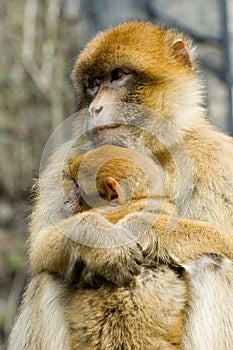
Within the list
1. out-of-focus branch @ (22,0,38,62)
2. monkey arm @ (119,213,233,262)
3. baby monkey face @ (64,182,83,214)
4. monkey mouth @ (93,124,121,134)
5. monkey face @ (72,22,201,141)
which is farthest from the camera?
out-of-focus branch @ (22,0,38,62)

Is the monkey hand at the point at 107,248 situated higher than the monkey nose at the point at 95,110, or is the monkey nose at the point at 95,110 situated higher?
the monkey nose at the point at 95,110

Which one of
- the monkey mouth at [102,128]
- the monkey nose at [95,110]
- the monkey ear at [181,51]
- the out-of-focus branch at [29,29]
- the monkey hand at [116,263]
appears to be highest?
the out-of-focus branch at [29,29]

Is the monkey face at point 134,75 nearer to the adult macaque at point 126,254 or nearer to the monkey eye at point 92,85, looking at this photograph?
the monkey eye at point 92,85

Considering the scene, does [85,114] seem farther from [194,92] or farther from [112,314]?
[112,314]

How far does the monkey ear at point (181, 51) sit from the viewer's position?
5.75 metres

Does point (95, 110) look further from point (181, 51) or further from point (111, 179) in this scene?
point (181, 51)

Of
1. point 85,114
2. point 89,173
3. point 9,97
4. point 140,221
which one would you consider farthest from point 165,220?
point 9,97

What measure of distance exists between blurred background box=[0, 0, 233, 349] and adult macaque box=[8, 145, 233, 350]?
5.55 m

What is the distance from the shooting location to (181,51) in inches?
227

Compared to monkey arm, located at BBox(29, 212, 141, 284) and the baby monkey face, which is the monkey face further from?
monkey arm, located at BBox(29, 212, 141, 284)

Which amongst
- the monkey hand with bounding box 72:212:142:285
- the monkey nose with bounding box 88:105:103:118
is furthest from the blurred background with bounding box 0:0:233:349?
the monkey hand with bounding box 72:212:142:285

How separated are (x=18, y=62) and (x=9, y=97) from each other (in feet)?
1.72

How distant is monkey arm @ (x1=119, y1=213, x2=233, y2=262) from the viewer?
193 inches

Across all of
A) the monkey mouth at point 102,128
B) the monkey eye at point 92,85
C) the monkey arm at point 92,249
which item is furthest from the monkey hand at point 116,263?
the monkey eye at point 92,85
